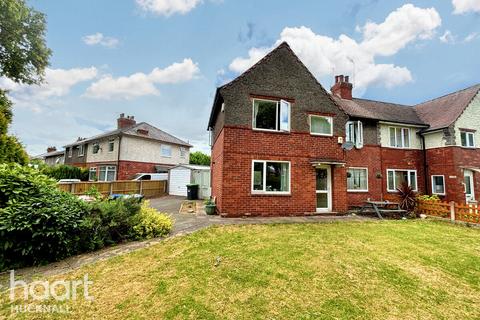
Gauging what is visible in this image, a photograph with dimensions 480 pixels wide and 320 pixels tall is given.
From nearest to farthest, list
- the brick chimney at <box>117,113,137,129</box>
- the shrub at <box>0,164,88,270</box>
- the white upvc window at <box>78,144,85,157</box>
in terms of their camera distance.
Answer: the shrub at <box>0,164,88,270</box>
the brick chimney at <box>117,113,137,129</box>
the white upvc window at <box>78,144,85,157</box>

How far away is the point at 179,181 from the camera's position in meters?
22.6

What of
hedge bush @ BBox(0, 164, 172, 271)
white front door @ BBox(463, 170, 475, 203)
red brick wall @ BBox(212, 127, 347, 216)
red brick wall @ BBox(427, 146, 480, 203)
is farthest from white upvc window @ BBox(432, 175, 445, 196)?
hedge bush @ BBox(0, 164, 172, 271)

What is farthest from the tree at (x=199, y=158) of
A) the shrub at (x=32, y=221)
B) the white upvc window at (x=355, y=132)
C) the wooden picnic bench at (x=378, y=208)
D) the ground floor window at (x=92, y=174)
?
the shrub at (x=32, y=221)

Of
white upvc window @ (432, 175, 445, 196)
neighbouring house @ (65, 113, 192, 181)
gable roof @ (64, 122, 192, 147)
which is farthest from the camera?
gable roof @ (64, 122, 192, 147)

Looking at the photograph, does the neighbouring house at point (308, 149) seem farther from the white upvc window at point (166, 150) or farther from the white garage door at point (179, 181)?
the white upvc window at point (166, 150)

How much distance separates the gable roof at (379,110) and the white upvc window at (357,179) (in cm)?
371

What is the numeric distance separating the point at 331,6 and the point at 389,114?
1031 centimetres

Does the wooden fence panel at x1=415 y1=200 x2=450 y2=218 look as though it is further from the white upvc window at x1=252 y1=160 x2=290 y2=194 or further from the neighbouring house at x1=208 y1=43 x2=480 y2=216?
the white upvc window at x1=252 y1=160 x2=290 y2=194

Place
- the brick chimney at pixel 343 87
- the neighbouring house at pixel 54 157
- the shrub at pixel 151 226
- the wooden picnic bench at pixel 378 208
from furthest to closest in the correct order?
the neighbouring house at pixel 54 157 < the brick chimney at pixel 343 87 < the wooden picnic bench at pixel 378 208 < the shrub at pixel 151 226

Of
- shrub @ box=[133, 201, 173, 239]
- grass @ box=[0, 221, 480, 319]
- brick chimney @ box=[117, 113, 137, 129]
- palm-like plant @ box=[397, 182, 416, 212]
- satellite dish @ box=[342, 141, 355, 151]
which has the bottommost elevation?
grass @ box=[0, 221, 480, 319]

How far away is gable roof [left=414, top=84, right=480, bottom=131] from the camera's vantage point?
15.8 meters

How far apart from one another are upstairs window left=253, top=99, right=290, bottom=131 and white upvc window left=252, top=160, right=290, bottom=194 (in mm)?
1879

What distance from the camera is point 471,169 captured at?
1534 centimetres

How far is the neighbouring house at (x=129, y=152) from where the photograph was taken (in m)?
25.0
